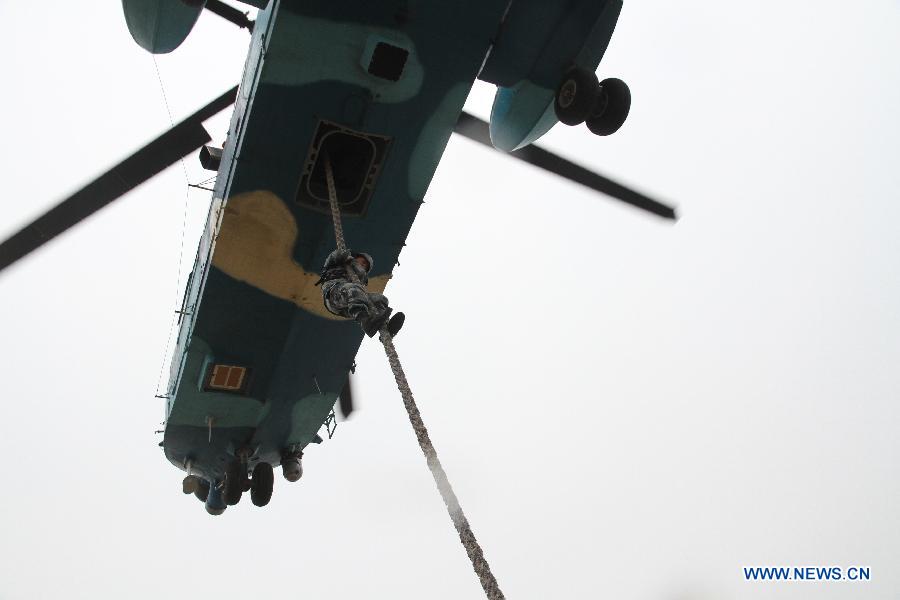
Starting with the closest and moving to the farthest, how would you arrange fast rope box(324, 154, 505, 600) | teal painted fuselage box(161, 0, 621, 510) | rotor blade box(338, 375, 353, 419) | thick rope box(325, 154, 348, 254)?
1. fast rope box(324, 154, 505, 600)
2. thick rope box(325, 154, 348, 254)
3. teal painted fuselage box(161, 0, 621, 510)
4. rotor blade box(338, 375, 353, 419)

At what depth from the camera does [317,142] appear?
6.25m

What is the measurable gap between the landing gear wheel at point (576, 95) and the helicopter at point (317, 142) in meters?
0.01

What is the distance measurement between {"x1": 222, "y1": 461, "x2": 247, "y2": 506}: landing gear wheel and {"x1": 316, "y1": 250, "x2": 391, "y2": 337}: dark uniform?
5141 millimetres

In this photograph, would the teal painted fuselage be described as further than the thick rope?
Yes

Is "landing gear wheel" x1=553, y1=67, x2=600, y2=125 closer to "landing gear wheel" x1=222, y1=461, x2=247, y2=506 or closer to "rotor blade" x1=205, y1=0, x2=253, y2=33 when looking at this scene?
"rotor blade" x1=205, y1=0, x2=253, y2=33

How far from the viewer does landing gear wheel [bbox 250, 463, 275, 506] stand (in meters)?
8.57

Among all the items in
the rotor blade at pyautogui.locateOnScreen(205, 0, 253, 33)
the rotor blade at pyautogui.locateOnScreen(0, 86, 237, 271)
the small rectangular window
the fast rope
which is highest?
the rotor blade at pyautogui.locateOnScreen(205, 0, 253, 33)

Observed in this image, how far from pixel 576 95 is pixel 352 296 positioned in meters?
3.66

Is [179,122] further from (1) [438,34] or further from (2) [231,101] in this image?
(1) [438,34]

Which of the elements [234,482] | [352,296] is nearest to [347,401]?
[234,482]

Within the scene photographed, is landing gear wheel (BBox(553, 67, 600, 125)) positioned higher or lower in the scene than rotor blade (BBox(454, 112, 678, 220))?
higher

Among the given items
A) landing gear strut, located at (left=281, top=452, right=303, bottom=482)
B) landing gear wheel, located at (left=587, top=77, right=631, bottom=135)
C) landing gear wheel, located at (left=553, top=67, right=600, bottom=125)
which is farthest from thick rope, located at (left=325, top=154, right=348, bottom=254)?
landing gear strut, located at (left=281, top=452, right=303, bottom=482)

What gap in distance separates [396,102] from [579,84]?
1.83m

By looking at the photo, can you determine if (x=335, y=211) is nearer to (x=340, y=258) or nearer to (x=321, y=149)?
(x=340, y=258)
